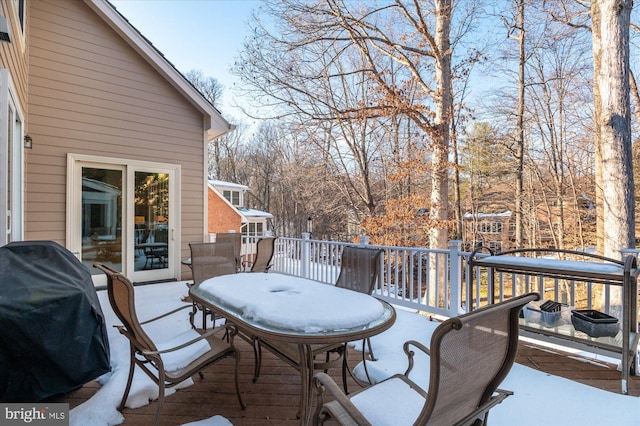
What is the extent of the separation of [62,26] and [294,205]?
1637 centimetres

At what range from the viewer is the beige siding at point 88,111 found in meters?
5.05

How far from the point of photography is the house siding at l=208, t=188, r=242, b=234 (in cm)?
1491

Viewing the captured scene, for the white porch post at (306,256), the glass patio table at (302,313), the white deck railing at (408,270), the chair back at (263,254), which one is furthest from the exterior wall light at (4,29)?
the white porch post at (306,256)

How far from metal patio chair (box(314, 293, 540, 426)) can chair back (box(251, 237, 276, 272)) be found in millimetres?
3788

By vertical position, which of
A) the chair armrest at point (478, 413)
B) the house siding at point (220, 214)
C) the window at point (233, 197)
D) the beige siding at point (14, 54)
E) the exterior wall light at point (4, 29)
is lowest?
the chair armrest at point (478, 413)

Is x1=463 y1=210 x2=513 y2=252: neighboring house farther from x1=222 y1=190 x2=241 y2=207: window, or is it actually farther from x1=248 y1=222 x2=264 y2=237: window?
x1=222 y1=190 x2=241 y2=207: window

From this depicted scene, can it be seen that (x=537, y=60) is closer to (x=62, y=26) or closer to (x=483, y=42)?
(x=483, y=42)

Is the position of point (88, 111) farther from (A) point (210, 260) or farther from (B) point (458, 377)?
(B) point (458, 377)

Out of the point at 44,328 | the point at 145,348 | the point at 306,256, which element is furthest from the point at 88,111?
the point at 145,348

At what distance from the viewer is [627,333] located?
257cm

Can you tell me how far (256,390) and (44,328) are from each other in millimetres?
1483

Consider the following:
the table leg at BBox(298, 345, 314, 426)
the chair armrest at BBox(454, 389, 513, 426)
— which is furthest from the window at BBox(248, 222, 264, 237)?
the chair armrest at BBox(454, 389, 513, 426)

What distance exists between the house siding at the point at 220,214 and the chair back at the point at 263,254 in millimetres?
10092

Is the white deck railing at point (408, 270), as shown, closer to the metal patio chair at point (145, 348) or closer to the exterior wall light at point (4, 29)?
the metal patio chair at point (145, 348)
